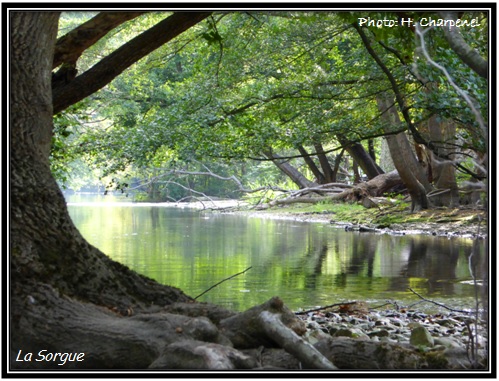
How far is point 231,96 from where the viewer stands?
16.3 metres

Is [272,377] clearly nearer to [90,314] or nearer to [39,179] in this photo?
[90,314]

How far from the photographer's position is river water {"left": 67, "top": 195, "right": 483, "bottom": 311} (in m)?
8.53

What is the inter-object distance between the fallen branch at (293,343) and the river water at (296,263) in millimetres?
3558

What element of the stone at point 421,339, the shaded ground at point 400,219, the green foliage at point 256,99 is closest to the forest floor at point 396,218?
the shaded ground at point 400,219

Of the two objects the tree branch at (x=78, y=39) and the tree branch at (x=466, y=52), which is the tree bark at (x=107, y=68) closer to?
the tree branch at (x=78, y=39)

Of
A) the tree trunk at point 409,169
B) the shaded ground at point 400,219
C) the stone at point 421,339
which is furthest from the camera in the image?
the tree trunk at point 409,169

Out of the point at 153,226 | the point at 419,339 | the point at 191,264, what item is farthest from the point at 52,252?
the point at 153,226

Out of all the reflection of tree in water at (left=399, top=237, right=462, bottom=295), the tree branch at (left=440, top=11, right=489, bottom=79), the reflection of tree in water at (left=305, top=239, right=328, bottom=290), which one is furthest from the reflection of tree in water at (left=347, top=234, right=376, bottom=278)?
the tree branch at (left=440, top=11, right=489, bottom=79)

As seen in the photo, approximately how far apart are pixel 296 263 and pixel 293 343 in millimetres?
8577

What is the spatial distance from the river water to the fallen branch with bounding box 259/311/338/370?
3558mm

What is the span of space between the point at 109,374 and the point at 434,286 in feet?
23.8

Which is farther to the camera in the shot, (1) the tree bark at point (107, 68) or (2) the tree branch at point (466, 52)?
(1) the tree bark at point (107, 68)

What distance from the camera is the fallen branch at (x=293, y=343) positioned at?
334cm

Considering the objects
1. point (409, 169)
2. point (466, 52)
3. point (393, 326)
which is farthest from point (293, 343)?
point (409, 169)
